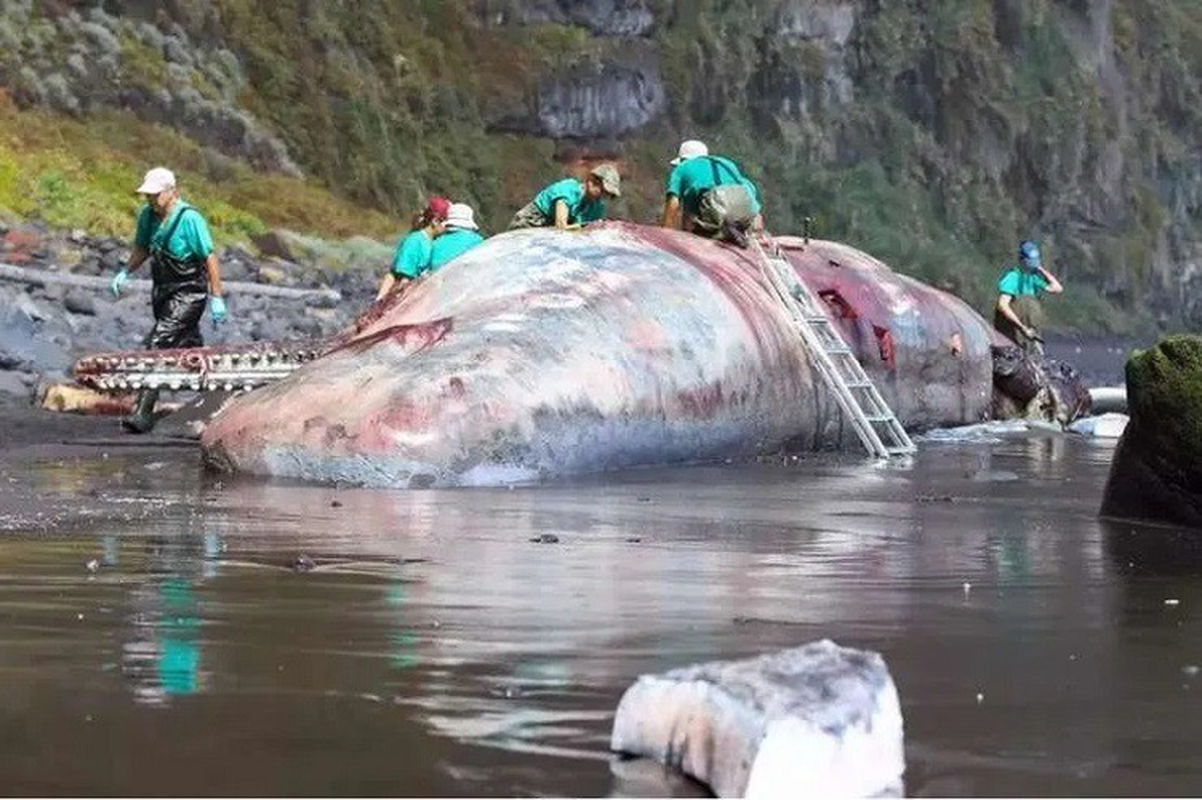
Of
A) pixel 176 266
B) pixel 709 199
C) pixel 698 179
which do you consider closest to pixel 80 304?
pixel 176 266

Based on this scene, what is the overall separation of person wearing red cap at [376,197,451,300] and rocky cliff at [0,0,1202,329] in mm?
24992

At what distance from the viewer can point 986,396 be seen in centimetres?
2005

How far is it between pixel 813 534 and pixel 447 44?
52.4 m

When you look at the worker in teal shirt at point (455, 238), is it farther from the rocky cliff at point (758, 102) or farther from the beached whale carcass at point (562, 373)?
the rocky cliff at point (758, 102)

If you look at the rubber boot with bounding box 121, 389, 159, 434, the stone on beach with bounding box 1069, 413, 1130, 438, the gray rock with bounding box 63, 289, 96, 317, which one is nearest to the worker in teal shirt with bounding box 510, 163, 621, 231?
the rubber boot with bounding box 121, 389, 159, 434

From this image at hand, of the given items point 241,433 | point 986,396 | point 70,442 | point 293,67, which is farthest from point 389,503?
point 293,67

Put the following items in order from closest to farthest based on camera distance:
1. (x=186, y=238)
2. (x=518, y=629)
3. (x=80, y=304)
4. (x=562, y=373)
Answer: (x=518, y=629) → (x=562, y=373) → (x=186, y=238) → (x=80, y=304)

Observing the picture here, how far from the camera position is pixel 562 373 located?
1341 centimetres

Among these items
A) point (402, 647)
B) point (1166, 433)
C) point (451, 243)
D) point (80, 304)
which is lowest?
point (402, 647)

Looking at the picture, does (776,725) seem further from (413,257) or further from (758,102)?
(758,102)

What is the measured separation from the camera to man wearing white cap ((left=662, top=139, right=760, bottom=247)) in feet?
55.2

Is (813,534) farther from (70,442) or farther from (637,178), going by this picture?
(637,178)

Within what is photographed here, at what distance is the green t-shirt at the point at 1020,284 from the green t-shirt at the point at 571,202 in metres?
8.02

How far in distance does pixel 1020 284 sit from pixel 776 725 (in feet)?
69.8
